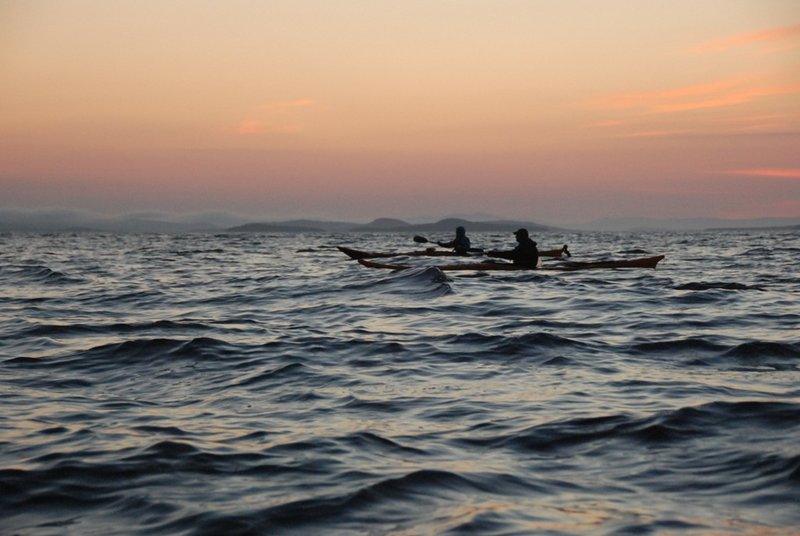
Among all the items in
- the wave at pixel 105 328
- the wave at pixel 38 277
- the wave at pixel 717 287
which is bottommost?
the wave at pixel 38 277

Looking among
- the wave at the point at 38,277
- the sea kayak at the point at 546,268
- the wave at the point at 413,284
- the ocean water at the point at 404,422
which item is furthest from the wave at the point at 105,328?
the wave at the point at 38,277

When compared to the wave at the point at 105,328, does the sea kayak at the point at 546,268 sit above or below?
above

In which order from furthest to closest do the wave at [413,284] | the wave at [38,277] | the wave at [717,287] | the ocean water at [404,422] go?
the wave at [38,277] < the wave at [717,287] < the wave at [413,284] < the ocean water at [404,422]

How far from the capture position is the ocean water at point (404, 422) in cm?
490

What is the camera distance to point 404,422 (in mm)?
7145

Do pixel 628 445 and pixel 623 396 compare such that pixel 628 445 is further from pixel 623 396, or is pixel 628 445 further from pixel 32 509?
pixel 32 509

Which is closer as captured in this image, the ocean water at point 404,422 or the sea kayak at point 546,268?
the ocean water at point 404,422

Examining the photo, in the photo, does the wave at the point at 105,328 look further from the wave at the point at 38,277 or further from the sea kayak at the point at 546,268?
the wave at the point at 38,277

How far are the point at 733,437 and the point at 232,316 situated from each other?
435 inches

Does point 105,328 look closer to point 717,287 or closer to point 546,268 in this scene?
point 546,268

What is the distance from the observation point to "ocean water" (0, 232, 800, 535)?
4.90m

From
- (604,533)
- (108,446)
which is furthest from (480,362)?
(604,533)

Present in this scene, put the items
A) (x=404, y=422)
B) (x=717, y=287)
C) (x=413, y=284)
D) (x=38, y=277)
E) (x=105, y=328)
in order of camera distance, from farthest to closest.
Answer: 1. (x=38, y=277)
2. (x=413, y=284)
3. (x=717, y=287)
4. (x=105, y=328)
5. (x=404, y=422)

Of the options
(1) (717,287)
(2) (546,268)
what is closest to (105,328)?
(2) (546,268)
